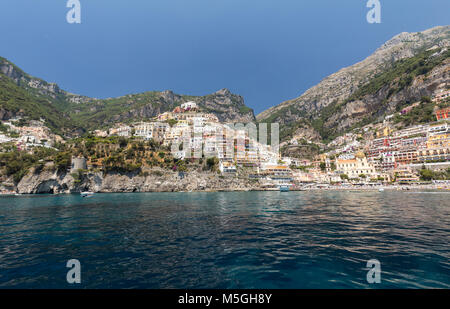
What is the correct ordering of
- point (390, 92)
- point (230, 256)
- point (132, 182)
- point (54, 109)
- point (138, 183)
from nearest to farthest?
point (230, 256) < point (132, 182) < point (138, 183) < point (390, 92) < point (54, 109)

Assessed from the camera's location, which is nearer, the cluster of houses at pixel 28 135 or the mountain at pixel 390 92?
the cluster of houses at pixel 28 135

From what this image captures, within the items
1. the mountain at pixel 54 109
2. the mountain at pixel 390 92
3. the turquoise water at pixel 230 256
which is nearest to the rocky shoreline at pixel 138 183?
the turquoise water at pixel 230 256

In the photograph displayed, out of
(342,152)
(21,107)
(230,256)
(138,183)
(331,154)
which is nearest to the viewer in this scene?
(230,256)

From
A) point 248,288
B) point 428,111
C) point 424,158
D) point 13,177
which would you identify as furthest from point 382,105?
point 13,177

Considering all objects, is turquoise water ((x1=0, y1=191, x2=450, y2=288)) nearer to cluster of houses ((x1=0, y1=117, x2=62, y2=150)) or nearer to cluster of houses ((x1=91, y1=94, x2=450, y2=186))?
cluster of houses ((x1=91, y1=94, x2=450, y2=186))

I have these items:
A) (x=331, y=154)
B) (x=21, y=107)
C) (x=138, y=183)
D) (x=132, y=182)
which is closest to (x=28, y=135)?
(x=21, y=107)

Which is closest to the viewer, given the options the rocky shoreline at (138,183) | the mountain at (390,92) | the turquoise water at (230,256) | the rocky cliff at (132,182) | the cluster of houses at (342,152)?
the turquoise water at (230,256)

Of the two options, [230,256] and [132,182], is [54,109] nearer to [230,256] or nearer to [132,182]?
[132,182]

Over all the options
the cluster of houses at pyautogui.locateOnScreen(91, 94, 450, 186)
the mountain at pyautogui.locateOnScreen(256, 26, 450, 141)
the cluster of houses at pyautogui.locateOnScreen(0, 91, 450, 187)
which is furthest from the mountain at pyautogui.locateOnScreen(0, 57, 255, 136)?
the mountain at pyautogui.locateOnScreen(256, 26, 450, 141)

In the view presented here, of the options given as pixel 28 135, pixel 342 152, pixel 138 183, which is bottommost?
pixel 138 183

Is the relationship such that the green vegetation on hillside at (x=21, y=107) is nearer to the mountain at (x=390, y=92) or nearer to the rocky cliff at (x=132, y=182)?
the rocky cliff at (x=132, y=182)

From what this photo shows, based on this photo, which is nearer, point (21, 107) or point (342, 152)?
point (342, 152)

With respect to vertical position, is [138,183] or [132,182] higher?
[132,182]
